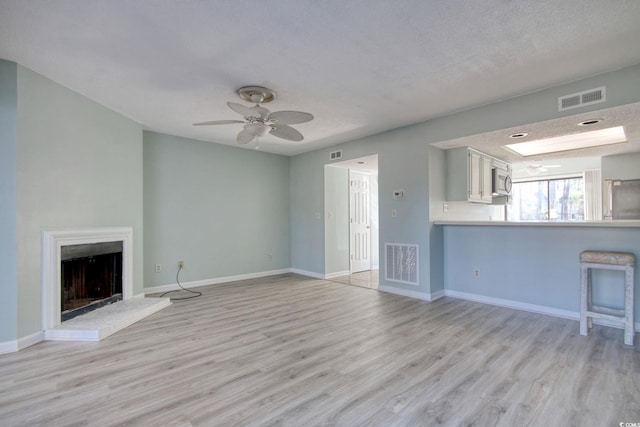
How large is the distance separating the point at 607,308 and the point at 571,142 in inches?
114

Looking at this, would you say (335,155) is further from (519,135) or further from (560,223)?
(560,223)

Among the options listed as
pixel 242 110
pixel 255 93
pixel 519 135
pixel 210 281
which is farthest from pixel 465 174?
pixel 210 281

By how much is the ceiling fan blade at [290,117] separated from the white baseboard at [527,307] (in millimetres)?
3391

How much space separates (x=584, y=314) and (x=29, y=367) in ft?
16.5

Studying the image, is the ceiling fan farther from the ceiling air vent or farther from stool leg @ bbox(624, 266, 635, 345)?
stool leg @ bbox(624, 266, 635, 345)

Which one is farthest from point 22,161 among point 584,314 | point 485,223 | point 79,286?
point 584,314

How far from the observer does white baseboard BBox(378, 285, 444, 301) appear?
4.37 metres

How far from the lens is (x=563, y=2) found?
6.38ft

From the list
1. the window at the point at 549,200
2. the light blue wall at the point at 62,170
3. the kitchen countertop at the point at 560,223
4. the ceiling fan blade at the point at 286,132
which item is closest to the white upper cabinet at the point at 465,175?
the kitchen countertop at the point at 560,223

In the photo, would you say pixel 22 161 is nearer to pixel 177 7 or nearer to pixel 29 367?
pixel 29 367

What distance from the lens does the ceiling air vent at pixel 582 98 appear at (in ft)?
9.52

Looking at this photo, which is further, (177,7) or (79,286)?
(79,286)

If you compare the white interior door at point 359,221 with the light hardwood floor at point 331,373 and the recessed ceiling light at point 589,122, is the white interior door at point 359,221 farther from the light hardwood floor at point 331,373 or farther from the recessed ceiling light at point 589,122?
the recessed ceiling light at point 589,122

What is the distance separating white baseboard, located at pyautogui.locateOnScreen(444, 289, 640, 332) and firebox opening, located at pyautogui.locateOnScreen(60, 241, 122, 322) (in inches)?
184
